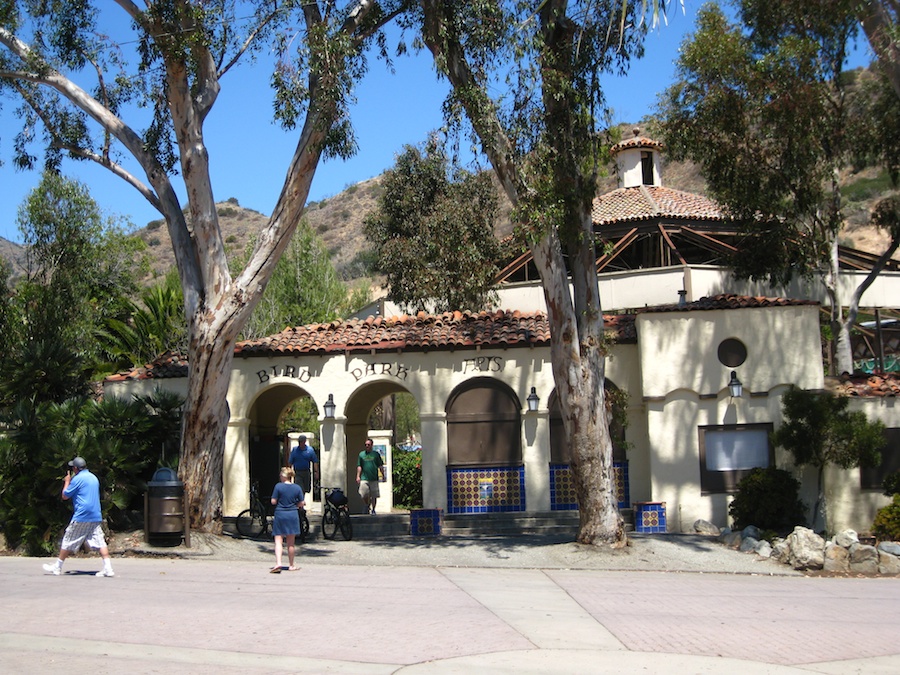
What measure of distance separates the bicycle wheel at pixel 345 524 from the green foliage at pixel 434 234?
9.86 meters

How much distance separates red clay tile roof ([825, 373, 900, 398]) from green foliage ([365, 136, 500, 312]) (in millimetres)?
10592

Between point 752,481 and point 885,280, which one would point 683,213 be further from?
point 752,481

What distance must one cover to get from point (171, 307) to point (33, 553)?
47.5 feet

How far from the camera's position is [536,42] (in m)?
14.5

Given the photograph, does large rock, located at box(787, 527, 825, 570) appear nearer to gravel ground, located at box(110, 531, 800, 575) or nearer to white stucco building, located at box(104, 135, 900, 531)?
gravel ground, located at box(110, 531, 800, 575)

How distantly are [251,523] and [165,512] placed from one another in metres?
2.69

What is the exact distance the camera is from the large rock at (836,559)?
14.7 meters

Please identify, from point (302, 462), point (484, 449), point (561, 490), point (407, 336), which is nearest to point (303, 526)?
point (302, 462)

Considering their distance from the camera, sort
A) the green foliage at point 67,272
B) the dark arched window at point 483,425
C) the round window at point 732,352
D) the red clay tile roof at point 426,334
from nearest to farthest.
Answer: the round window at point 732,352, the red clay tile roof at point 426,334, the dark arched window at point 483,425, the green foliage at point 67,272

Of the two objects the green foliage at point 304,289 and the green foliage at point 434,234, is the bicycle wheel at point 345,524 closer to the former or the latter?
the green foliage at point 434,234

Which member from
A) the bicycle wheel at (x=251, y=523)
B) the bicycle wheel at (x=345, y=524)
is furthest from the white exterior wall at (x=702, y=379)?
the bicycle wheel at (x=251, y=523)

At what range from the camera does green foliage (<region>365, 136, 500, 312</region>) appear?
2695cm

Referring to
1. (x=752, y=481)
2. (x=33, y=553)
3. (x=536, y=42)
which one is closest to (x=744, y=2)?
(x=536, y=42)

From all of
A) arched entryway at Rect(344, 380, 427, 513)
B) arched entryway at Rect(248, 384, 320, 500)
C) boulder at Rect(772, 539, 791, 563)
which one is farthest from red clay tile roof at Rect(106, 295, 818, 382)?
boulder at Rect(772, 539, 791, 563)
